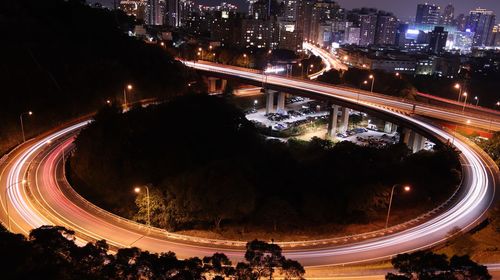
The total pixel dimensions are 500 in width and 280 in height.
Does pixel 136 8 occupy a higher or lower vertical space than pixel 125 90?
higher

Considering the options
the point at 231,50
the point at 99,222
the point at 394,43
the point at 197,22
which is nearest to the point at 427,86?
the point at 231,50

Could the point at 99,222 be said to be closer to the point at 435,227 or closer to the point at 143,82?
the point at 435,227

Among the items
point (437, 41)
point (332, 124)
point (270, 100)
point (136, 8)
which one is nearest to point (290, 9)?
point (437, 41)

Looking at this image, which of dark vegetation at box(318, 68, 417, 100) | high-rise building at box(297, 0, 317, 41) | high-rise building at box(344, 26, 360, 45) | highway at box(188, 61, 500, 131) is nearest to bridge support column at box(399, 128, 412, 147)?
highway at box(188, 61, 500, 131)

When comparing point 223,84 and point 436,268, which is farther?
point 223,84


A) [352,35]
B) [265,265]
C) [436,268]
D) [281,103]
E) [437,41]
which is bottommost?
[281,103]

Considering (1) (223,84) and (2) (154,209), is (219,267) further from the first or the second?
(1) (223,84)

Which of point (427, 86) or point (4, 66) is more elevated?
point (4, 66)
